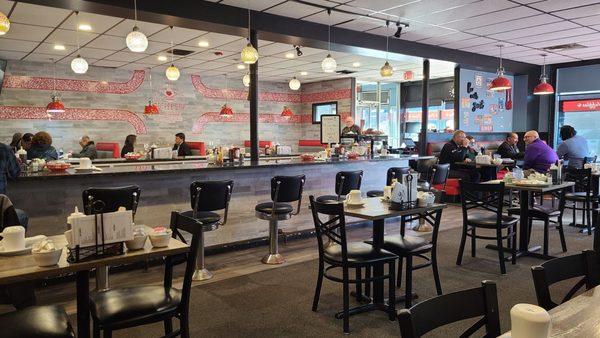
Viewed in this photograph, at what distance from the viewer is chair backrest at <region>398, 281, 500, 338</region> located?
1515 millimetres

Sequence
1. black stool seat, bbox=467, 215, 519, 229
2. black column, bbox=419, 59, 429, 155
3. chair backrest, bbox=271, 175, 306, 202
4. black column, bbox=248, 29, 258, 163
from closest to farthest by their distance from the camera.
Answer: black stool seat, bbox=467, 215, 519, 229 < chair backrest, bbox=271, 175, 306, 202 < black column, bbox=248, 29, 258, 163 < black column, bbox=419, 59, 429, 155

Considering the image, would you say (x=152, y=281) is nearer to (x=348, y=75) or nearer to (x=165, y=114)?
(x=165, y=114)

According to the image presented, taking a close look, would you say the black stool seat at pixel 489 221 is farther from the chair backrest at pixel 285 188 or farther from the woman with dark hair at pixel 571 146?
the woman with dark hair at pixel 571 146

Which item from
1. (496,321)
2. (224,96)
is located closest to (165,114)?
(224,96)

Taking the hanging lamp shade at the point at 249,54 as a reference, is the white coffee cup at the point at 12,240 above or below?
below

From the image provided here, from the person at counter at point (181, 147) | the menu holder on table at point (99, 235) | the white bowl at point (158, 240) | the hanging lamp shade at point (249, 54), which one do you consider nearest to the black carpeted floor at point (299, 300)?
the white bowl at point (158, 240)

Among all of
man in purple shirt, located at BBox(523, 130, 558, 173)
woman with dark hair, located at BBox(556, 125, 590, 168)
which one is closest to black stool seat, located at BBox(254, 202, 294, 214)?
man in purple shirt, located at BBox(523, 130, 558, 173)

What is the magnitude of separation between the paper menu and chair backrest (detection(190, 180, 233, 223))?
1.93 m

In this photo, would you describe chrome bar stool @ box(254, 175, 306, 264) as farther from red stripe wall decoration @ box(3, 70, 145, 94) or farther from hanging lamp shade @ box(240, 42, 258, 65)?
red stripe wall decoration @ box(3, 70, 145, 94)

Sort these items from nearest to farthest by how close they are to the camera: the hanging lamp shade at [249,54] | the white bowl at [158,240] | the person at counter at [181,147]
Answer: the white bowl at [158,240] → the hanging lamp shade at [249,54] → the person at counter at [181,147]

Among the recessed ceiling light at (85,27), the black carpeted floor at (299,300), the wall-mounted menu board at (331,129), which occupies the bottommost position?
the black carpeted floor at (299,300)

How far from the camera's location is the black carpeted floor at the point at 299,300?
335 centimetres

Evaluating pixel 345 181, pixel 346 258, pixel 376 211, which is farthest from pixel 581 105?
pixel 346 258

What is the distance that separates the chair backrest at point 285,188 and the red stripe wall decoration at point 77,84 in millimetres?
7778
